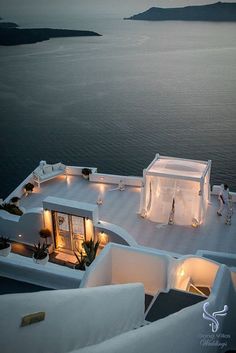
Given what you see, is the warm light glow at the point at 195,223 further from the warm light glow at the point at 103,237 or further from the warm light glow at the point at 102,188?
the warm light glow at the point at 102,188

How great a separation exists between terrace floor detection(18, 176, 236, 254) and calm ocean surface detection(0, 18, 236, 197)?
419 inches

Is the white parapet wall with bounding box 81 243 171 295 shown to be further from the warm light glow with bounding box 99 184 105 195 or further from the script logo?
the warm light glow with bounding box 99 184 105 195

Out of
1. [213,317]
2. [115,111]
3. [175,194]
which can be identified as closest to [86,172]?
[175,194]

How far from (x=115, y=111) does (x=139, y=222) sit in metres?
34.2

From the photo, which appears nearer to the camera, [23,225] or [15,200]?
[23,225]

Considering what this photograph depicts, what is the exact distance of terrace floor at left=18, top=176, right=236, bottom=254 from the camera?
47.6ft

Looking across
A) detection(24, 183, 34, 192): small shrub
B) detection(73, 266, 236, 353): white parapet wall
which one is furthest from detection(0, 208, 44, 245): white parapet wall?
detection(73, 266, 236, 353): white parapet wall

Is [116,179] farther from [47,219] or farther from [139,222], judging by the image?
[47,219]

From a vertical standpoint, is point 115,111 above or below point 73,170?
below

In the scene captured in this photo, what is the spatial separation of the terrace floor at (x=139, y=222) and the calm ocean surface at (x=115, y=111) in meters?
10.6

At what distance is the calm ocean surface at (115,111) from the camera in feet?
115

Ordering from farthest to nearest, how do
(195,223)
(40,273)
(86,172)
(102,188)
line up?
(86,172) < (102,188) < (195,223) < (40,273)

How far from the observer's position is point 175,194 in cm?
1580

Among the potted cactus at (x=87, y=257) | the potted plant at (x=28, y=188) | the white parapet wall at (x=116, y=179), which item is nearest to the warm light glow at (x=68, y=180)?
the white parapet wall at (x=116, y=179)
